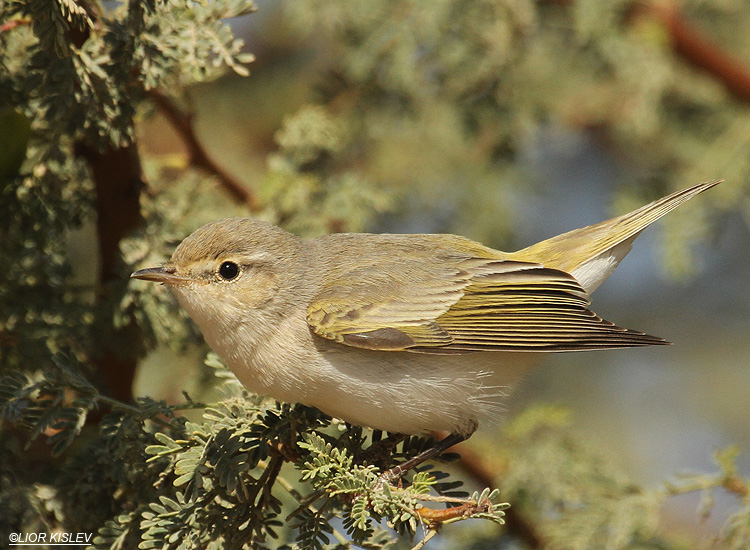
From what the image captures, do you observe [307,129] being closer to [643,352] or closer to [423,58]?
[423,58]

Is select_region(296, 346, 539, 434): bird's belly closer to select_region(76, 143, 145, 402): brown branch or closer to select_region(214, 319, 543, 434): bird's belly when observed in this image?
select_region(214, 319, 543, 434): bird's belly

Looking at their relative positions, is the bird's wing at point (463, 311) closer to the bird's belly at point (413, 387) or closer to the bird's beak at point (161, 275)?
the bird's belly at point (413, 387)

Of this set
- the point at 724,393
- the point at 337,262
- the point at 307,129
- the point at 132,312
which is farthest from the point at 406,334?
the point at 724,393

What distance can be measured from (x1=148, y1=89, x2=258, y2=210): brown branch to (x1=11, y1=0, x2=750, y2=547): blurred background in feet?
0.09

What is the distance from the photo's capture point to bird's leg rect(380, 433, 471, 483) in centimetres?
255

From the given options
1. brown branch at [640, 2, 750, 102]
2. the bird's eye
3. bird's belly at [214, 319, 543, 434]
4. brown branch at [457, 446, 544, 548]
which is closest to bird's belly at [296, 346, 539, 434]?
bird's belly at [214, 319, 543, 434]

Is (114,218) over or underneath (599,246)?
underneath

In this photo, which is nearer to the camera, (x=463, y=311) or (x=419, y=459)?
(x=419, y=459)

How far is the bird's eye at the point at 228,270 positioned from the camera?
2865mm

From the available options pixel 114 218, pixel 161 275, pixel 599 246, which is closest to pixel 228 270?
pixel 161 275

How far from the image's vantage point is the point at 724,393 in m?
5.27

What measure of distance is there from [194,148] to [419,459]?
176cm

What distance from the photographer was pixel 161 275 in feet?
8.87

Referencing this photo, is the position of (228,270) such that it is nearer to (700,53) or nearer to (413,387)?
(413,387)
